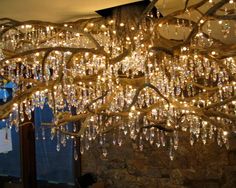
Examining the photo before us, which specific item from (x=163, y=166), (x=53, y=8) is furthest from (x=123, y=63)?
(x=163, y=166)

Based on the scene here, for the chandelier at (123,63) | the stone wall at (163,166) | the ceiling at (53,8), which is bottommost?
the stone wall at (163,166)

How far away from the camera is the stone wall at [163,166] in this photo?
13.1 feet

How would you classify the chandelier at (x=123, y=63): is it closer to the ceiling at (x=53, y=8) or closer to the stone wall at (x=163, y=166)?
the ceiling at (x=53, y=8)

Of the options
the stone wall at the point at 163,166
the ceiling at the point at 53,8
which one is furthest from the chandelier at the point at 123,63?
the stone wall at the point at 163,166

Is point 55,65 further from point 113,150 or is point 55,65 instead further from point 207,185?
point 207,185

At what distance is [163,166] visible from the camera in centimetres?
429

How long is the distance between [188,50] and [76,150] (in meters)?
3.10

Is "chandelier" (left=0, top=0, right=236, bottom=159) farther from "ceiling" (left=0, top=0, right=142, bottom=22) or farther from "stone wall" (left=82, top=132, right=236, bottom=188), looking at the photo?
"stone wall" (left=82, top=132, right=236, bottom=188)

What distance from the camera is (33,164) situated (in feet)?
14.4

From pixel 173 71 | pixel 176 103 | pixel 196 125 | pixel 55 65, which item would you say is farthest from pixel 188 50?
Answer: pixel 196 125

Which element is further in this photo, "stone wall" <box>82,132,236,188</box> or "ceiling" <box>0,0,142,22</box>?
"stone wall" <box>82,132,236,188</box>

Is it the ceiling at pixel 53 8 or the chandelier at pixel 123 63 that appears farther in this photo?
the ceiling at pixel 53 8

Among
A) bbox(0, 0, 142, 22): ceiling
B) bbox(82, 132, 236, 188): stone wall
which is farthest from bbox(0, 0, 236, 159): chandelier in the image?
bbox(82, 132, 236, 188): stone wall

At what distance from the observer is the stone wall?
13.1 ft
